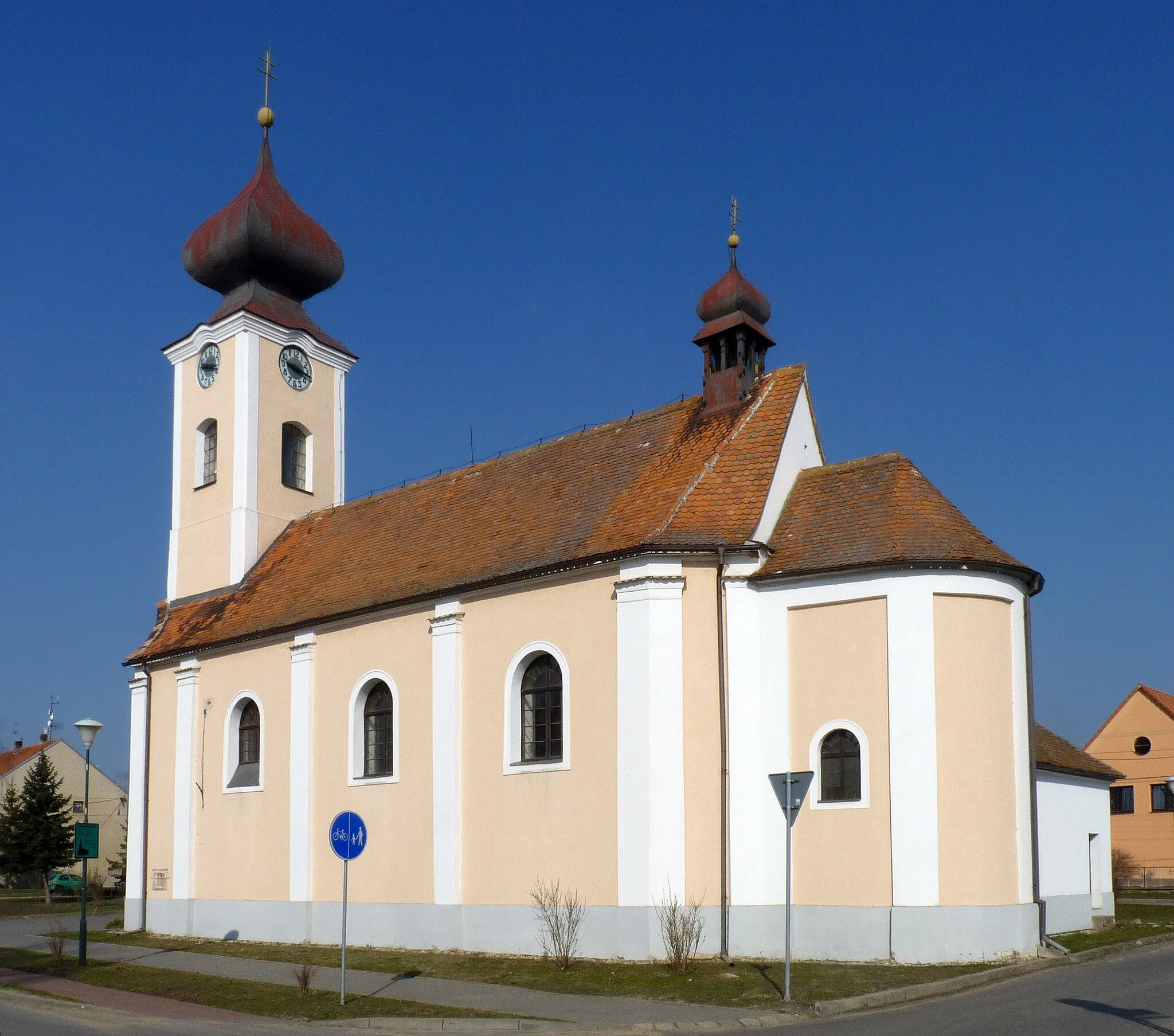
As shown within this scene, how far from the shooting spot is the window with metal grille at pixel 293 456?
30188 mm

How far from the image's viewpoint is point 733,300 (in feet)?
75.6

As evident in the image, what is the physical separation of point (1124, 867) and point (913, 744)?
3248cm

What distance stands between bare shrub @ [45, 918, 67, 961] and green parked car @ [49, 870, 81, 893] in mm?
21199

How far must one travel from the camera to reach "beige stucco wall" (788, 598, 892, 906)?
1766 cm

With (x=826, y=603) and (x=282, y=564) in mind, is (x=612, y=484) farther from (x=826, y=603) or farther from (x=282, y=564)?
(x=282, y=564)

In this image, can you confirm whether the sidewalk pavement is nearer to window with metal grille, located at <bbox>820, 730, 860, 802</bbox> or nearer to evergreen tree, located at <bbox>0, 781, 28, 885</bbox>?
window with metal grille, located at <bbox>820, 730, 860, 802</bbox>

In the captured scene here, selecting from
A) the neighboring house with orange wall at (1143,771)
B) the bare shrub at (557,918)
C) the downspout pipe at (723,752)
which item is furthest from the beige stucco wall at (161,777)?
the neighboring house with orange wall at (1143,771)

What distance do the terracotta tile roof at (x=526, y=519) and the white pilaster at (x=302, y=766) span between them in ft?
2.35

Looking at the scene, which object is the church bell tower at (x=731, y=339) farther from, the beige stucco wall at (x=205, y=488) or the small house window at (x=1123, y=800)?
the small house window at (x=1123, y=800)

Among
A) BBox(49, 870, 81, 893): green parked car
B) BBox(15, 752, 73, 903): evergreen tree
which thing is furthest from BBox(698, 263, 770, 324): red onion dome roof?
BBox(49, 870, 81, 893): green parked car

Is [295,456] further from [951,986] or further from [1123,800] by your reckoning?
[1123,800]

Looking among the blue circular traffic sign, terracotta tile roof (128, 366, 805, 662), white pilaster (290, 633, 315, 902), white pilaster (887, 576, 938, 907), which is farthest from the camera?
white pilaster (290, 633, 315, 902)

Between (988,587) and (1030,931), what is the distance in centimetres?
474

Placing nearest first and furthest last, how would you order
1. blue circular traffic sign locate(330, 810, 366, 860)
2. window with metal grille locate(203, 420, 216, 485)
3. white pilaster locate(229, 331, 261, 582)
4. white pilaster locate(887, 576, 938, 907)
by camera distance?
blue circular traffic sign locate(330, 810, 366, 860) < white pilaster locate(887, 576, 938, 907) < white pilaster locate(229, 331, 261, 582) < window with metal grille locate(203, 420, 216, 485)
